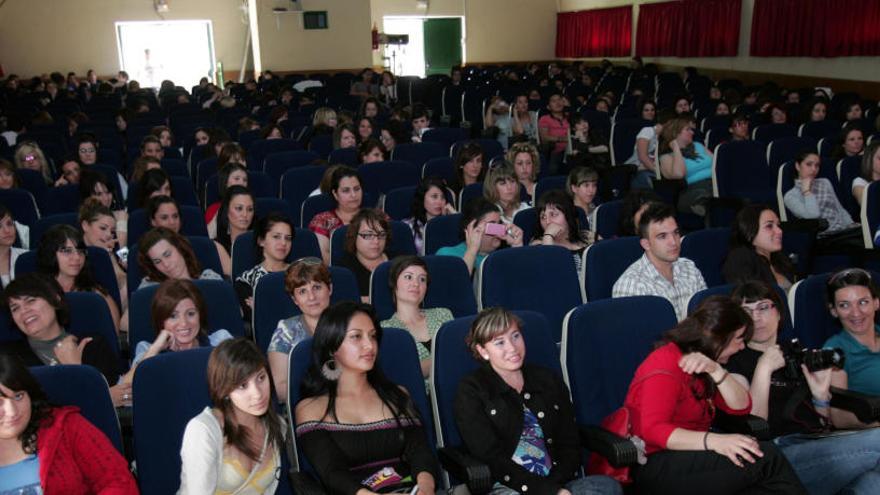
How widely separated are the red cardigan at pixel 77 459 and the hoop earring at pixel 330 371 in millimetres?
613

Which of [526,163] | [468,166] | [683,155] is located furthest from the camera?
[683,155]

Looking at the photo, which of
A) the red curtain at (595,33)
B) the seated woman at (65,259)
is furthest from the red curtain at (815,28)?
→ the seated woman at (65,259)

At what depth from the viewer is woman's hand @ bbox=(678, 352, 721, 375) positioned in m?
2.56

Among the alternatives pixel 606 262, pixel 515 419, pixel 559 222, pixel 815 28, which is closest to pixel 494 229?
pixel 559 222

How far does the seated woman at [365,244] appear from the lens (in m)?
3.97

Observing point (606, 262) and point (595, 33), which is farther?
point (595, 33)

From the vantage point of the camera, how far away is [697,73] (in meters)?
15.7

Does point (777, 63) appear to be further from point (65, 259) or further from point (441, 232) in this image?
point (65, 259)

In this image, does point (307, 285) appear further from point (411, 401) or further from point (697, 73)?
point (697, 73)

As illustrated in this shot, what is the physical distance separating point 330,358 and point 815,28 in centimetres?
1204

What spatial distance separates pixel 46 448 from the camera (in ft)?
7.25

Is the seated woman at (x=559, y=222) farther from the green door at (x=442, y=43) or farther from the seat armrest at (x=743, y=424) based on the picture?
the green door at (x=442, y=43)

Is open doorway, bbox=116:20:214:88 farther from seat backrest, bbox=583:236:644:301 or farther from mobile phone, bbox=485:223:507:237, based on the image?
seat backrest, bbox=583:236:644:301

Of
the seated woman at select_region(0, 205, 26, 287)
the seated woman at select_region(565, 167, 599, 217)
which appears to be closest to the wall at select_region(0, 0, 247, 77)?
the seated woman at select_region(0, 205, 26, 287)
